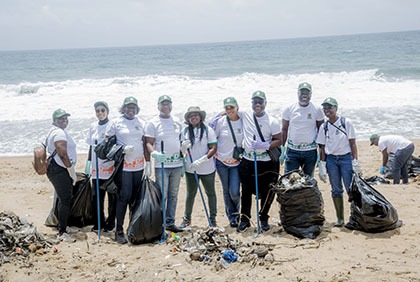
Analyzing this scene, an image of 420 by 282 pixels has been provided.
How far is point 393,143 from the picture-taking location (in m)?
8.06

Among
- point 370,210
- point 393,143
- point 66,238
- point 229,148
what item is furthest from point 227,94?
point 66,238

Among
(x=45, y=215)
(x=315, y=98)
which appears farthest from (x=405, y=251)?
(x=315, y=98)

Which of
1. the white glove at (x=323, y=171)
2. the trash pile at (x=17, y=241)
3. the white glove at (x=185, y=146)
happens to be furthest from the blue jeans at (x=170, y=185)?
the white glove at (x=323, y=171)

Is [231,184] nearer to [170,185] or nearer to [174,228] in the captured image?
[170,185]

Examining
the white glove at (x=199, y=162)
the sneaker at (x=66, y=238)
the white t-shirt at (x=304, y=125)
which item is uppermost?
the white t-shirt at (x=304, y=125)

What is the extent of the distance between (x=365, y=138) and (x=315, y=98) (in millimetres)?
6903

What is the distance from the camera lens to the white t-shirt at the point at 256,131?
16.9 feet

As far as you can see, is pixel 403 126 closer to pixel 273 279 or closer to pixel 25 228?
A: pixel 273 279

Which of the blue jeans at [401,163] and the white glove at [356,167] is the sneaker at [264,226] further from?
the blue jeans at [401,163]

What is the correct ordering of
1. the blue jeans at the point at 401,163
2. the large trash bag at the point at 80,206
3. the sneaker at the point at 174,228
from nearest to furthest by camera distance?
the sneaker at the point at 174,228
the large trash bag at the point at 80,206
the blue jeans at the point at 401,163

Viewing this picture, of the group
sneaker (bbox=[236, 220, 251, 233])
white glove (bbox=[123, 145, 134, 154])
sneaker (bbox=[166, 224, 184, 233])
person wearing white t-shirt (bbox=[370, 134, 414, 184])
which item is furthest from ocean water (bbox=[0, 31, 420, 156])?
sneaker (bbox=[236, 220, 251, 233])

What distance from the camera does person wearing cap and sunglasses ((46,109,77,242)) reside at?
4977mm

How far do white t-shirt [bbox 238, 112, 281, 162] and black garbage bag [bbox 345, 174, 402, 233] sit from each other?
3.60ft

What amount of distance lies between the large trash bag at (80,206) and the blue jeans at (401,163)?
219 inches
